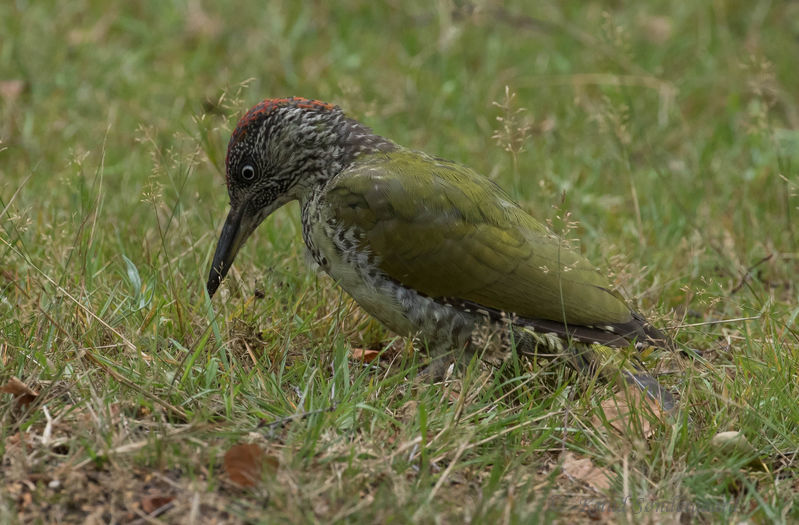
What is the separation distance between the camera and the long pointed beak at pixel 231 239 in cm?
405

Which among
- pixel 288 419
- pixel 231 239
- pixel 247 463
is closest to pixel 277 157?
pixel 231 239

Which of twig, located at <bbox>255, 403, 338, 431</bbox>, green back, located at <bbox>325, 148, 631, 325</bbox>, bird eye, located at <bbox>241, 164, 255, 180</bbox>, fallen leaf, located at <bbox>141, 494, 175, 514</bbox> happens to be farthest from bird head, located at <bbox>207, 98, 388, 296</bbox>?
fallen leaf, located at <bbox>141, 494, 175, 514</bbox>

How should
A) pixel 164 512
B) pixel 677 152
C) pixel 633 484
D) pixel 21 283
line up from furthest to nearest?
pixel 677 152, pixel 21 283, pixel 633 484, pixel 164 512

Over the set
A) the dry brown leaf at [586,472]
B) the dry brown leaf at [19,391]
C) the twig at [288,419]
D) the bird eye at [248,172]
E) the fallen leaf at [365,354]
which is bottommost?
the fallen leaf at [365,354]

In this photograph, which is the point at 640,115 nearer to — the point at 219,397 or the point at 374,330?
the point at 374,330

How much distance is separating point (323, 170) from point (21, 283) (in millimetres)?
1217

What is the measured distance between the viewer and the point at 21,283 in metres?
3.99

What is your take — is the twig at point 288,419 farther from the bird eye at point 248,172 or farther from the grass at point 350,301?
the bird eye at point 248,172

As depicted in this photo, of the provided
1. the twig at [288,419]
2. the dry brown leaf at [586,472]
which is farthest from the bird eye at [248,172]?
the dry brown leaf at [586,472]

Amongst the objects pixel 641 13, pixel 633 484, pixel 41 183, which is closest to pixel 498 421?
pixel 633 484

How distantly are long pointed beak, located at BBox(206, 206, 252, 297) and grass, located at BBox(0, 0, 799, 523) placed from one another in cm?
10

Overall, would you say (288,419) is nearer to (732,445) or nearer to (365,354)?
(365,354)

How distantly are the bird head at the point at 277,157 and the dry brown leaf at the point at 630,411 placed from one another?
4.51 ft

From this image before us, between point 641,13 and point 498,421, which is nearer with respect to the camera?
point 498,421
